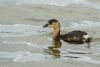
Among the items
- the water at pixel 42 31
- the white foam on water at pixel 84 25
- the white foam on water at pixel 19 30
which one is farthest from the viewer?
the white foam on water at pixel 84 25

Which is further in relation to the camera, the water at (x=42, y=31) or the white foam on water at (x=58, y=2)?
the white foam on water at (x=58, y=2)

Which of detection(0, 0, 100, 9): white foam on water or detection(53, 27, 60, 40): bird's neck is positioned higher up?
detection(0, 0, 100, 9): white foam on water

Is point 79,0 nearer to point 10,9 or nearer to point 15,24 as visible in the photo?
point 10,9

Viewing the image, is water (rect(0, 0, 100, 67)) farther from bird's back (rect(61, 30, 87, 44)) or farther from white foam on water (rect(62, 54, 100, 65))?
bird's back (rect(61, 30, 87, 44))

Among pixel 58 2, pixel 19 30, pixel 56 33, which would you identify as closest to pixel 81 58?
pixel 56 33

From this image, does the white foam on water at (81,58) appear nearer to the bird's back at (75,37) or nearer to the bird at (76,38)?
the bird at (76,38)

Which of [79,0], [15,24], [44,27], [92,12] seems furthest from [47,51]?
[79,0]

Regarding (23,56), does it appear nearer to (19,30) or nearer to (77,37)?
(77,37)

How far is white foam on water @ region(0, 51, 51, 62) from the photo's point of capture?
1178cm

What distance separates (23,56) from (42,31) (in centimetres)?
390

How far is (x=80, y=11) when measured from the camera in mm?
19156

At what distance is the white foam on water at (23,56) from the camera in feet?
38.7

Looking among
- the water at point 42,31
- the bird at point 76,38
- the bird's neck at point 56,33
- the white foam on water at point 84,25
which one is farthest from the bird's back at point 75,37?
the white foam on water at point 84,25

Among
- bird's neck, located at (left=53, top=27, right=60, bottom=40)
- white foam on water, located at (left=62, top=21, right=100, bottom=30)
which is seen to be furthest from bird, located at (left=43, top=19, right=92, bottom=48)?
white foam on water, located at (left=62, top=21, right=100, bottom=30)
